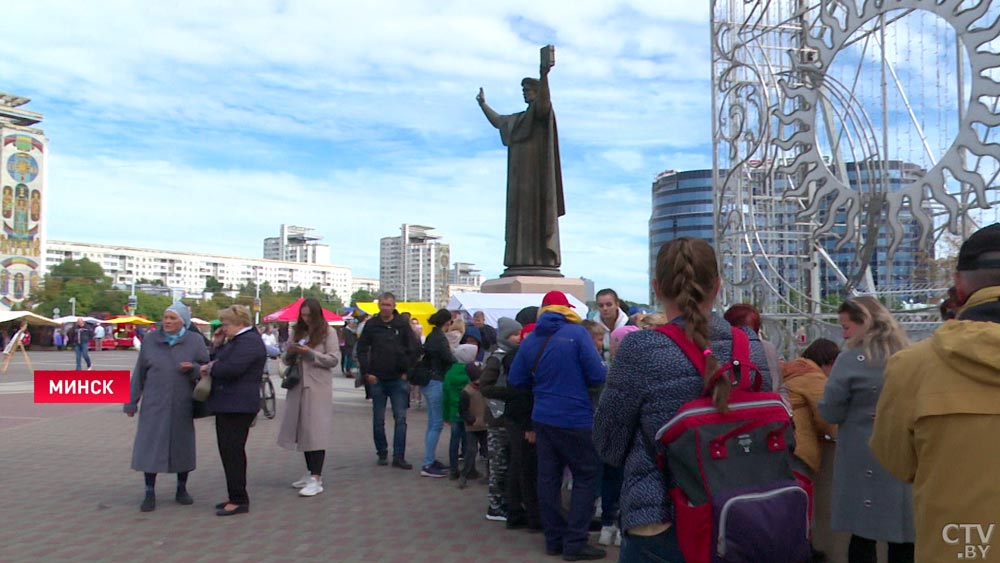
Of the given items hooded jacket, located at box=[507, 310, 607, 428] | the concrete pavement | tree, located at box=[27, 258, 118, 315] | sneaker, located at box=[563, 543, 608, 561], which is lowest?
the concrete pavement

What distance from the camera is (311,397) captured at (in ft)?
24.8

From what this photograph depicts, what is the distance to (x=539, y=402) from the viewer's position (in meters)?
5.51

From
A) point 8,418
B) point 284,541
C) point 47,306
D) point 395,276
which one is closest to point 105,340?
point 47,306

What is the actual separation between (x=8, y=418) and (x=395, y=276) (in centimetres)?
14117

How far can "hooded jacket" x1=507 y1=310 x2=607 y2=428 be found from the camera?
539cm

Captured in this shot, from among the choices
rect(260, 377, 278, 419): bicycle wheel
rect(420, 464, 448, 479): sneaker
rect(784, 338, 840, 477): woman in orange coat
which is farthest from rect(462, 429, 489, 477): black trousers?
rect(260, 377, 278, 419): bicycle wheel

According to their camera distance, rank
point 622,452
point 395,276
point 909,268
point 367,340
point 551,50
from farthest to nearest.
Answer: point 395,276
point 909,268
point 551,50
point 367,340
point 622,452

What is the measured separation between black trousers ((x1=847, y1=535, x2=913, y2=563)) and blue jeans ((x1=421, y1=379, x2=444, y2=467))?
183 inches

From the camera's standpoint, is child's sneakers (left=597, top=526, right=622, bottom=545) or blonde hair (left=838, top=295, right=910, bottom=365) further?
child's sneakers (left=597, top=526, right=622, bottom=545)

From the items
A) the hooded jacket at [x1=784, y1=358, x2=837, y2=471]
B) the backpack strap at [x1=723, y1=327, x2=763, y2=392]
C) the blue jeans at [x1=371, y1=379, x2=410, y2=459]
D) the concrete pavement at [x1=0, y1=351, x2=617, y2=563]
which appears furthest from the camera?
the blue jeans at [x1=371, y1=379, x2=410, y2=459]

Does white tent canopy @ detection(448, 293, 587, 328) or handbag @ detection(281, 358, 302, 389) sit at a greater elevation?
white tent canopy @ detection(448, 293, 587, 328)

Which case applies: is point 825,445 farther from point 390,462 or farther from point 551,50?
point 551,50

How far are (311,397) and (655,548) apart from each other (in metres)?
5.38

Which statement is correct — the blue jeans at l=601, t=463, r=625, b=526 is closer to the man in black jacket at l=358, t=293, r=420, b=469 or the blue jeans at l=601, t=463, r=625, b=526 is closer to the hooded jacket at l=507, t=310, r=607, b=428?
the hooded jacket at l=507, t=310, r=607, b=428
